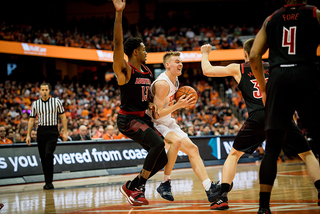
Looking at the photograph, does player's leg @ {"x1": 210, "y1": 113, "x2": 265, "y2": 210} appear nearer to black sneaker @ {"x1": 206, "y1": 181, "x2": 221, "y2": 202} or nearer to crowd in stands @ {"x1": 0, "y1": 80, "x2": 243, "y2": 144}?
black sneaker @ {"x1": 206, "y1": 181, "x2": 221, "y2": 202}

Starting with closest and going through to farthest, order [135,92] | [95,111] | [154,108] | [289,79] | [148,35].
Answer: [289,79] → [135,92] → [154,108] → [95,111] → [148,35]

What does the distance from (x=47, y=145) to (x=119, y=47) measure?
4.39 metres

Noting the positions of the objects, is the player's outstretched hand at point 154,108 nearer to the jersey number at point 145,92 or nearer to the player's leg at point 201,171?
the jersey number at point 145,92

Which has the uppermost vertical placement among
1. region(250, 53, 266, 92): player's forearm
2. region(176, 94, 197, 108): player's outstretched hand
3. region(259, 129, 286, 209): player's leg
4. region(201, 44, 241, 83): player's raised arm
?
region(250, 53, 266, 92): player's forearm

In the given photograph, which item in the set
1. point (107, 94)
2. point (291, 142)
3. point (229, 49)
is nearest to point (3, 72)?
point (107, 94)

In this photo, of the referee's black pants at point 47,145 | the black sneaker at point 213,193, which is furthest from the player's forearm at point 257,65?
the referee's black pants at point 47,145

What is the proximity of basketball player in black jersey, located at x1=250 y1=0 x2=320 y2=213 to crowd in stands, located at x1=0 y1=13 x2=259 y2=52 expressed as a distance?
17.9 meters

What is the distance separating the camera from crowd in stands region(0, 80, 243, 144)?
13453 mm

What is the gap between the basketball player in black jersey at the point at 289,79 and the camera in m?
2.98

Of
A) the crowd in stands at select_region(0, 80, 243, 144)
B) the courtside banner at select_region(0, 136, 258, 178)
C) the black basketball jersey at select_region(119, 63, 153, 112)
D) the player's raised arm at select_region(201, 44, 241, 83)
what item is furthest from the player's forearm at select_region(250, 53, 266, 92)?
the crowd in stands at select_region(0, 80, 243, 144)

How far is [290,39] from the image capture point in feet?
9.97

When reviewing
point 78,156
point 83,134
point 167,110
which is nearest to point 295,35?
point 167,110

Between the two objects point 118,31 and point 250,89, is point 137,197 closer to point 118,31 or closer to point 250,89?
point 250,89

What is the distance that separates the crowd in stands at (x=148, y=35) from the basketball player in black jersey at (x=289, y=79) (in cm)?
1791
